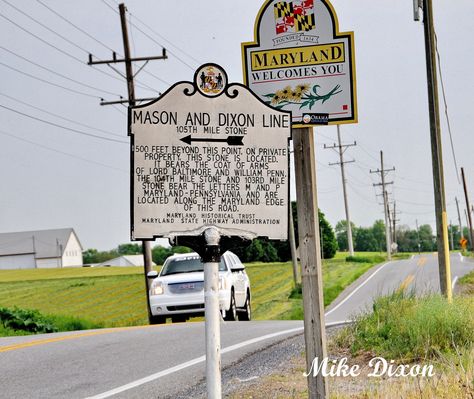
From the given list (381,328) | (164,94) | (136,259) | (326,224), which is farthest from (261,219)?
(136,259)

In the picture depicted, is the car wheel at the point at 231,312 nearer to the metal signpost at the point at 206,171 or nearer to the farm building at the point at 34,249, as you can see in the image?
the metal signpost at the point at 206,171

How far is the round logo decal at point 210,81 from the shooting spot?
6500 mm

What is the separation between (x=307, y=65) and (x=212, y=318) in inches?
96.6

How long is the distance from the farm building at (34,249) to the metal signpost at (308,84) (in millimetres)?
152736

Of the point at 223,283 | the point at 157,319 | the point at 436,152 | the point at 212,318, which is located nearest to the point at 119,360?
the point at 212,318

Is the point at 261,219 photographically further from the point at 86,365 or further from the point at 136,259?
the point at 136,259

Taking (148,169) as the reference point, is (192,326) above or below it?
below

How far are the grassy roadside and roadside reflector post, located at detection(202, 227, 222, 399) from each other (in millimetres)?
1633

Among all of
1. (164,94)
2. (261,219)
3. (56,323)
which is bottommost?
(56,323)

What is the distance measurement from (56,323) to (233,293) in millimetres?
A: 6889

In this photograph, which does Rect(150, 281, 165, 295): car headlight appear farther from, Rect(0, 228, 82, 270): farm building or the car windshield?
Rect(0, 228, 82, 270): farm building

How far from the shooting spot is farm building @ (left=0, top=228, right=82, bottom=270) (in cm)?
15812

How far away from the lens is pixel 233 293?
783 inches

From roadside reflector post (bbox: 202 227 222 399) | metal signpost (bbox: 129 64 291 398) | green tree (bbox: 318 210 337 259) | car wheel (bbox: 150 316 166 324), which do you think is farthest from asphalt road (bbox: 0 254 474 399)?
green tree (bbox: 318 210 337 259)
